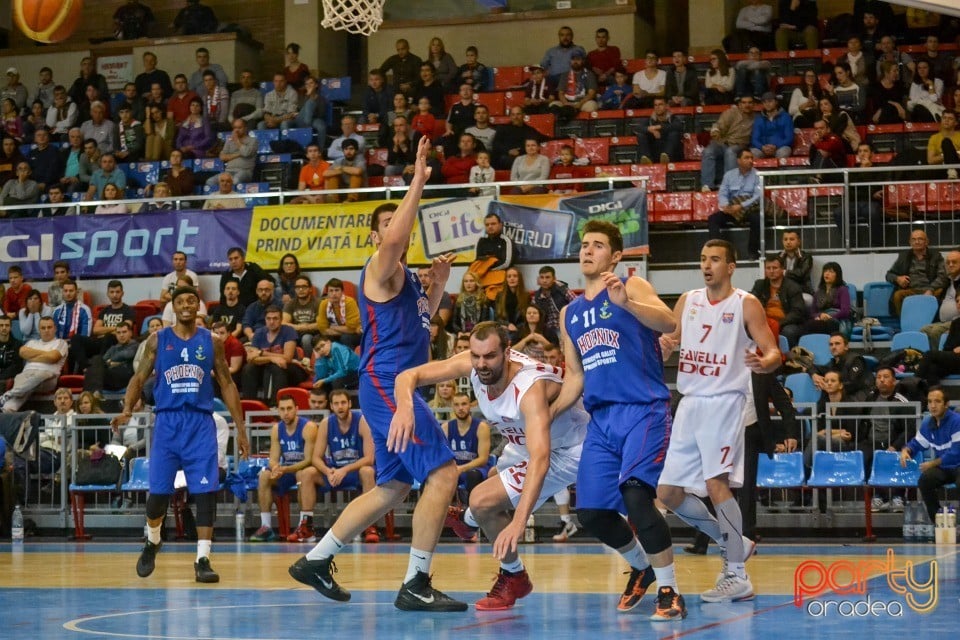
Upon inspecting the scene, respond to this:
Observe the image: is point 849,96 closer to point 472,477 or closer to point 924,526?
point 924,526

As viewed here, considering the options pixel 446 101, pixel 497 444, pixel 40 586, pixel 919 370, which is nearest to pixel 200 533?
pixel 40 586

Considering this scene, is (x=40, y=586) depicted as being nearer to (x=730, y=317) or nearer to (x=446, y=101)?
(x=730, y=317)

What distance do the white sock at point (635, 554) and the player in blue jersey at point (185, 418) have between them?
345 cm

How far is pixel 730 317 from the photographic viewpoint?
25.7 feet

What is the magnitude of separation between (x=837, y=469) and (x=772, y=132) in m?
7.09

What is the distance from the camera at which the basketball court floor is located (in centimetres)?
630

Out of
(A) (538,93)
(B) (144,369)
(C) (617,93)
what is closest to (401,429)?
(B) (144,369)

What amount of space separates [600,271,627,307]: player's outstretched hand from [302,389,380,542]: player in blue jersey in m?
7.51

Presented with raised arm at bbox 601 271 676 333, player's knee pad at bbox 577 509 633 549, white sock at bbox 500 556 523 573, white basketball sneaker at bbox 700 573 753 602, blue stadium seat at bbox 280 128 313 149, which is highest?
blue stadium seat at bbox 280 128 313 149

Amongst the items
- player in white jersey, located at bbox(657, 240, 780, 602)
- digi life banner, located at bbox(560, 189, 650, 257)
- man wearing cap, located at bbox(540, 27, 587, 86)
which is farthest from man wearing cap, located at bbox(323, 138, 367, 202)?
player in white jersey, located at bbox(657, 240, 780, 602)

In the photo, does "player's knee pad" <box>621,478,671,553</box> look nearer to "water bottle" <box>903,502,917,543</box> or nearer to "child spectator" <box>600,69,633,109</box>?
"water bottle" <box>903,502,917,543</box>

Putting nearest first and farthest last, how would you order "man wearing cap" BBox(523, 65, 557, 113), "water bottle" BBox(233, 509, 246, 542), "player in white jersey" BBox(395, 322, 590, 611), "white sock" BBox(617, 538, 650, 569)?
1. "player in white jersey" BBox(395, 322, 590, 611)
2. "white sock" BBox(617, 538, 650, 569)
3. "water bottle" BBox(233, 509, 246, 542)
4. "man wearing cap" BBox(523, 65, 557, 113)

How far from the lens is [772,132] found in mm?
18953

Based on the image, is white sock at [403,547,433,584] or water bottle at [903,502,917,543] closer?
white sock at [403,547,433,584]
